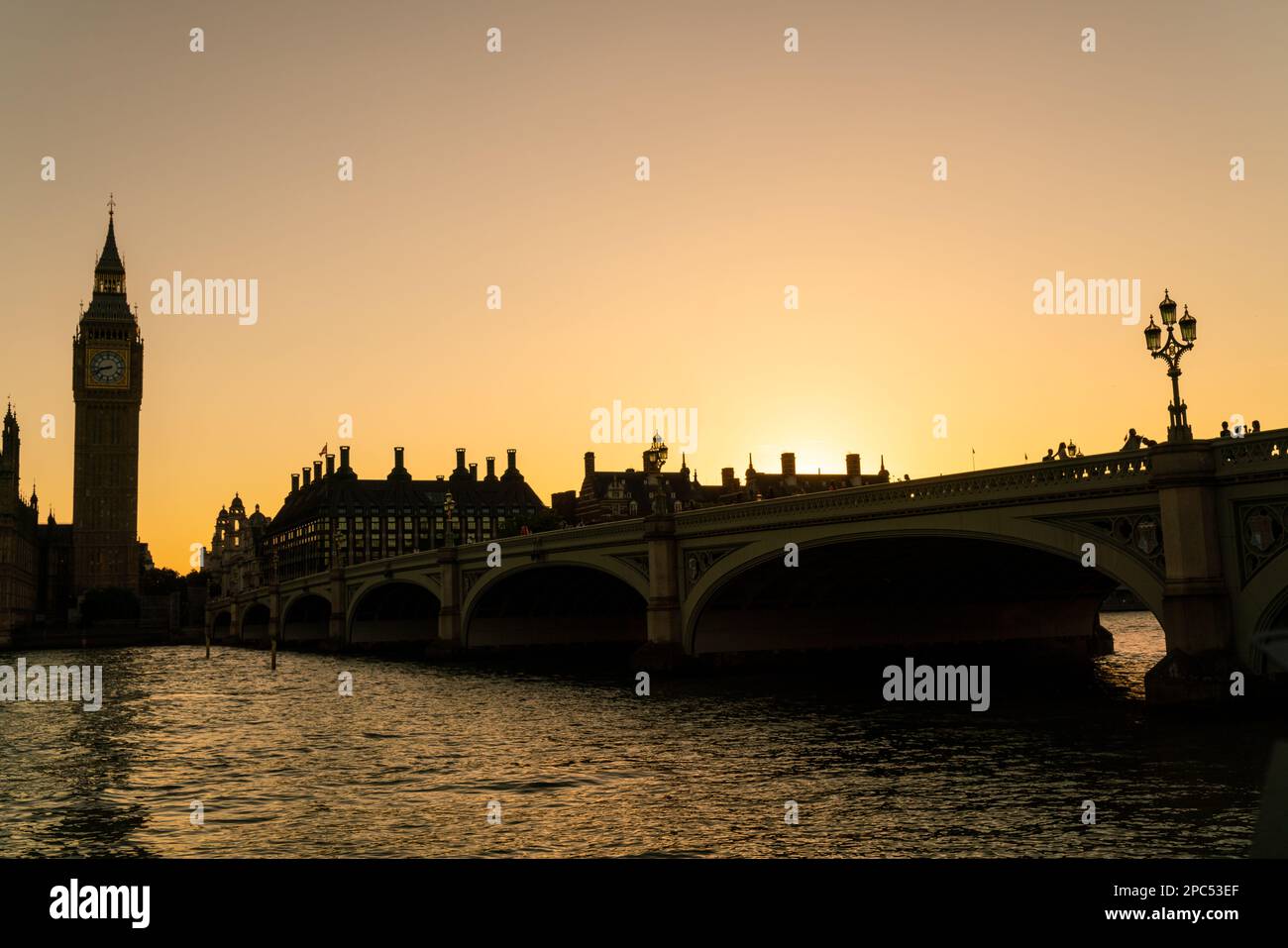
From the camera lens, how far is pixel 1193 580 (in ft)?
93.7

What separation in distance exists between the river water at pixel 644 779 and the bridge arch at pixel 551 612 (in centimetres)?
2820

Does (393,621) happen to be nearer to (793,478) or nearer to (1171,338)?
(793,478)

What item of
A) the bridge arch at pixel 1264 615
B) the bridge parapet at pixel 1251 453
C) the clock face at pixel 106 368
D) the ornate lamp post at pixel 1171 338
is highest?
the clock face at pixel 106 368

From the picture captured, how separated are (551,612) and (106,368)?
137m

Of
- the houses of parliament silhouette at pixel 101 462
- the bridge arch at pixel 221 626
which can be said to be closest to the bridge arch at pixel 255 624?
the bridge arch at pixel 221 626

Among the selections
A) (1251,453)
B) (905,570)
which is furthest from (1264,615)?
(905,570)

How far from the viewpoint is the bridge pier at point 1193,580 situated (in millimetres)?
28359

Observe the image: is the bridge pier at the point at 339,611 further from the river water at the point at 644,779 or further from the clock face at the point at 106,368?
the clock face at the point at 106,368

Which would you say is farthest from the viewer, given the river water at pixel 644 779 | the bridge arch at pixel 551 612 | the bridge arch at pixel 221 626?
the bridge arch at pixel 221 626

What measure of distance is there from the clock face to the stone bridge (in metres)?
105

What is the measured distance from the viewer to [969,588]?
57.3 metres
